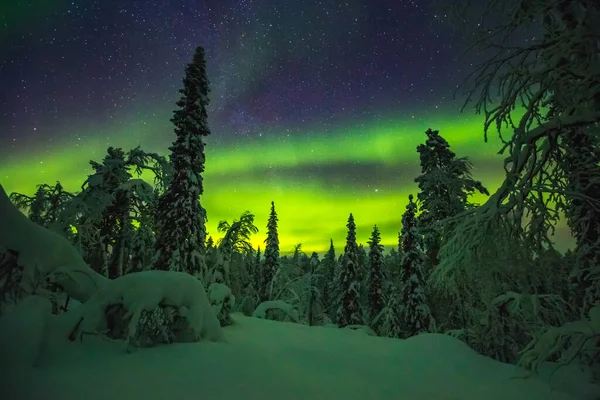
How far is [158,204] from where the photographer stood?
16.2 meters

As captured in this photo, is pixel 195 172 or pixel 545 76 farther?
pixel 195 172

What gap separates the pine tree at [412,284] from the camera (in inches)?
774

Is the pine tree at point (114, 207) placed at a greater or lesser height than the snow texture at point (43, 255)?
greater

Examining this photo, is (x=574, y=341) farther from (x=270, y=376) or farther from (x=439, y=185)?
(x=439, y=185)

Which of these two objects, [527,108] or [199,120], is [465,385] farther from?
[199,120]

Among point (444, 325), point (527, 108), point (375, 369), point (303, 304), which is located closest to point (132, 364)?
point (375, 369)

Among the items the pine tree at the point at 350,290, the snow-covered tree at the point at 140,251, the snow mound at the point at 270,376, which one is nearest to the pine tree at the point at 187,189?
the snow-covered tree at the point at 140,251

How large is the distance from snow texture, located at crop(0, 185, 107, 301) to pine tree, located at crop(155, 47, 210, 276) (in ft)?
33.1

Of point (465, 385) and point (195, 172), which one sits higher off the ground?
point (195, 172)

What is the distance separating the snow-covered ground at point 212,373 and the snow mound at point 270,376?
10 millimetres

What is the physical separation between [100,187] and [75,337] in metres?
10.0

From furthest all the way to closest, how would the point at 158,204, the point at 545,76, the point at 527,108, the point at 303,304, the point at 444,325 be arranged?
the point at 303,304 → the point at 444,325 → the point at 158,204 → the point at 527,108 → the point at 545,76

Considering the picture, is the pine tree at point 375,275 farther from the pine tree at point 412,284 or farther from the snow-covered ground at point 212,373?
the snow-covered ground at point 212,373

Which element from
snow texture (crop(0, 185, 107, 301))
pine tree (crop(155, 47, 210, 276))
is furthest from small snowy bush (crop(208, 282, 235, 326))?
snow texture (crop(0, 185, 107, 301))
